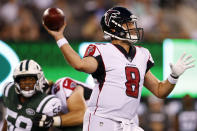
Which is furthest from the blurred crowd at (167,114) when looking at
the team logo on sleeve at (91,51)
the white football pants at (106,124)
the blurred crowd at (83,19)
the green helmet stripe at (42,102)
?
the team logo on sleeve at (91,51)

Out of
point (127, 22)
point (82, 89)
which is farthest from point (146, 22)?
point (127, 22)

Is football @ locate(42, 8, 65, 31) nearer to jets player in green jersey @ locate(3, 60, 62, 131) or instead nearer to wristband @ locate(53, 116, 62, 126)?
jets player in green jersey @ locate(3, 60, 62, 131)

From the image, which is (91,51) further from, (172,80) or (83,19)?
(83,19)

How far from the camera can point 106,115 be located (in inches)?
204

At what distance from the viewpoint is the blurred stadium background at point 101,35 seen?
9219 millimetres

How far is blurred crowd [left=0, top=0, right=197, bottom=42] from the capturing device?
1058cm

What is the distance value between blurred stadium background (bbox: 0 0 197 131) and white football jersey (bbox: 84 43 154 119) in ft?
12.6

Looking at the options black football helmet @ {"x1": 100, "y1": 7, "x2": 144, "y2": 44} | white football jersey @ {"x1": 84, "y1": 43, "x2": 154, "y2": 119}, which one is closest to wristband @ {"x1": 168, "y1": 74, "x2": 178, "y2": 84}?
white football jersey @ {"x1": 84, "y1": 43, "x2": 154, "y2": 119}

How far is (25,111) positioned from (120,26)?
1.47 metres

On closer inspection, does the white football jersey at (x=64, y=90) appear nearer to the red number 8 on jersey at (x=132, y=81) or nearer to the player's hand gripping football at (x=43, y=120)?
the player's hand gripping football at (x=43, y=120)

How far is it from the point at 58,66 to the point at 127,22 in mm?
4026

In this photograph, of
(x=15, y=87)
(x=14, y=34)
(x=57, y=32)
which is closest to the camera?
(x=57, y=32)

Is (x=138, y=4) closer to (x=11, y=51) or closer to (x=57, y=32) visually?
(x=11, y=51)

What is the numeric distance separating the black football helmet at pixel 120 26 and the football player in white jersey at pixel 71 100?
45.7 inches
